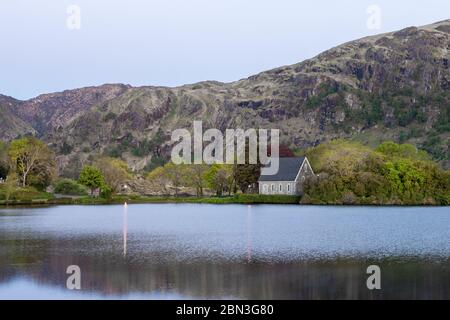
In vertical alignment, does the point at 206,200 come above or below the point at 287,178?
below

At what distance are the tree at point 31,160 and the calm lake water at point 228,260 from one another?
7177 cm

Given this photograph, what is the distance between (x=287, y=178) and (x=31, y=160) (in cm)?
5274

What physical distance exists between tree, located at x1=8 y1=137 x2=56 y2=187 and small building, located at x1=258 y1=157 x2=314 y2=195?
45.0m

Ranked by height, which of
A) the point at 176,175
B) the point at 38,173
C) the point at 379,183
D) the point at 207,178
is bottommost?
the point at 207,178

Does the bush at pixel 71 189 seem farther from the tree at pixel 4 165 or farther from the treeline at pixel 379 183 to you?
the treeline at pixel 379 183

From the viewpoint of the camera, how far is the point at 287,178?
12731cm

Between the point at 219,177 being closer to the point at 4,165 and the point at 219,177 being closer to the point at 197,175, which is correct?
the point at 197,175

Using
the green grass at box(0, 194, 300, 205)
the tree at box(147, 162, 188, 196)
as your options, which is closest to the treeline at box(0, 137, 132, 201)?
the green grass at box(0, 194, 300, 205)

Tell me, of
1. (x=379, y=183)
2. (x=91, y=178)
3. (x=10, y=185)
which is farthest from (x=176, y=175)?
(x=379, y=183)

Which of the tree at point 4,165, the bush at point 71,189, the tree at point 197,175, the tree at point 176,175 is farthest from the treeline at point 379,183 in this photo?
the tree at point 4,165

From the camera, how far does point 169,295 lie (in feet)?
91.5

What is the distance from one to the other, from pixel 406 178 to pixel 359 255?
243 feet
